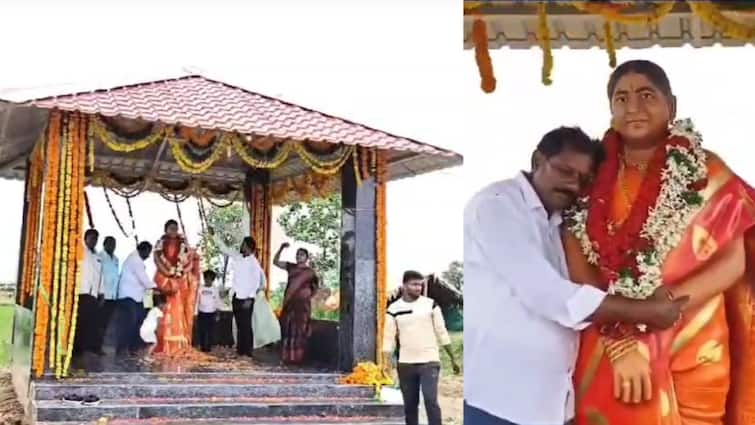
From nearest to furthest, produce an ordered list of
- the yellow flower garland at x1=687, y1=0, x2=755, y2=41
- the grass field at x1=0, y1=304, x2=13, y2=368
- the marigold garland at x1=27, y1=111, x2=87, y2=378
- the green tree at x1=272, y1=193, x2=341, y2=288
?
the yellow flower garland at x1=687, y1=0, x2=755, y2=41
the marigold garland at x1=27, y1=111, x2=87, y2=378
the grass field at x1=0, y1=304, x2=13, y2=368
the green tree at x1=272, y1=193, x2=341, y2=288

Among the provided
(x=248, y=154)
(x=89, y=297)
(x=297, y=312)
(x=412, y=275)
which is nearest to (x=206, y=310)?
(x=297, y=312)

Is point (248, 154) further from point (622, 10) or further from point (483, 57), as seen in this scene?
point (622, 10)

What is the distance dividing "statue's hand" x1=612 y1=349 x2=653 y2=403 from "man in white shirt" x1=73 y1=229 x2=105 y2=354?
4.21 meters

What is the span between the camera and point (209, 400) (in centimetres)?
518

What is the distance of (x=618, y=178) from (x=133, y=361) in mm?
4246

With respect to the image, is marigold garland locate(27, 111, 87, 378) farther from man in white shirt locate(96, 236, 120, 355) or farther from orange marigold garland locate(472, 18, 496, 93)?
orange marigold garland locate(472, 18, 496, 93)

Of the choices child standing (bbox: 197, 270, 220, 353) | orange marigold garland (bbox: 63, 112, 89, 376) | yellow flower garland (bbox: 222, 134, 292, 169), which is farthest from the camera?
child standing (bbox: 197, 270, 220, 353)

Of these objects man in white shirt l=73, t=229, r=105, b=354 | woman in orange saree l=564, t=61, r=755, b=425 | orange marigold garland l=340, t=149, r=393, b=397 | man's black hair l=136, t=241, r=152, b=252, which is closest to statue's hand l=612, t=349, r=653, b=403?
woman in orange saree l=564, t=61, r=755, b=425

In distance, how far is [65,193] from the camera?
5.43m

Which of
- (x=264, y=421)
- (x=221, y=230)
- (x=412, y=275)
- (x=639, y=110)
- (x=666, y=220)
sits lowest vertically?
(x=264, y=421)

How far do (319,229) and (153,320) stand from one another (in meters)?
3.03

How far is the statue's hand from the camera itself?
3.15 meters

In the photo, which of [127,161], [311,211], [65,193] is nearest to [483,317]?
[65,193]

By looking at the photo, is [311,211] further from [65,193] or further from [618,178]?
[618,178]
